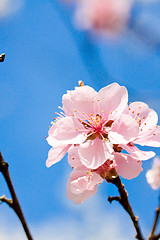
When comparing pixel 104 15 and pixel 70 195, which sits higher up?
pixel 104 15

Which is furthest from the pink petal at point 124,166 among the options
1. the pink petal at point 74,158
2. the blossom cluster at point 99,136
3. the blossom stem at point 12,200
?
the blossom stem at point 12,200

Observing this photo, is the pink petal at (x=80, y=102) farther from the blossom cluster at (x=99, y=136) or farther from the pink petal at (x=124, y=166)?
the pink petal at (x=124, y=166)

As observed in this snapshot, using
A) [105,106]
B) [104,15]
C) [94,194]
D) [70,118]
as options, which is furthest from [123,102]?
[104,15]

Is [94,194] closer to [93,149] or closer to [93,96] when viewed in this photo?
[93,149]

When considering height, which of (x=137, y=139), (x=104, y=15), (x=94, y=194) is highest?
(x=104, y=15)

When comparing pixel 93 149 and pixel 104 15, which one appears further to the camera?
pixel 104 15

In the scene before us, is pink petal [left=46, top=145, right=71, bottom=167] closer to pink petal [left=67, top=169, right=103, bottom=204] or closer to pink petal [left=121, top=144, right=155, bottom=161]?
pink petal [left=67, top=169, right=103, bottom=204]

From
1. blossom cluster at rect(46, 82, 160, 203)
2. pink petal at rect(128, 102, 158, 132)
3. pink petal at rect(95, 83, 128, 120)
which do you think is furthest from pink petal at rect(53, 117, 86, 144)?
pink petal at rect(128, 102, 158, 132)

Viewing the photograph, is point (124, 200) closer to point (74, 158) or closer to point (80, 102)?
point (74, 158)
